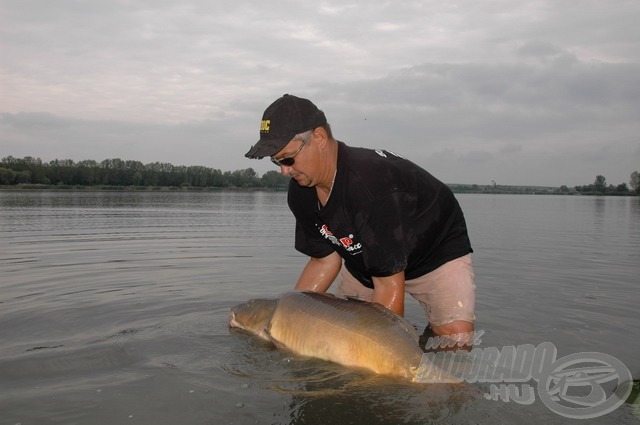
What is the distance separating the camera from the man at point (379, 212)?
143 inches

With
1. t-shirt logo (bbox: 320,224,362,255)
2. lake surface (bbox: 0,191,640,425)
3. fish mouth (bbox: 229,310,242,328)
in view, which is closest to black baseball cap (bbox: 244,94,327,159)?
t-shirt logo (bbox: 320,224,362,255)

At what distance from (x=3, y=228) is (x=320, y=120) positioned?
55.7ft

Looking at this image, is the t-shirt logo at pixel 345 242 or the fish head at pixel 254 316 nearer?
the t-shirt logo at pixel 345 242

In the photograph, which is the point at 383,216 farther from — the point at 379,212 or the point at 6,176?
the point at 6,176

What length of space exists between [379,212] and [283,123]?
37.1 inches

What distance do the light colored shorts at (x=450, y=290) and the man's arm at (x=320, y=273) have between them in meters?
0.76

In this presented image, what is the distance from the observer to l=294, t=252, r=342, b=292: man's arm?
507cm

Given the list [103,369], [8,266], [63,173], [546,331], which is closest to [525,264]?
[546,331]

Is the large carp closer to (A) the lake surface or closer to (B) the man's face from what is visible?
(A) the lake surface

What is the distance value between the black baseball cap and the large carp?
4.49 feet

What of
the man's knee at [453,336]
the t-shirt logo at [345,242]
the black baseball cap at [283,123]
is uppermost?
the black baseball cap at [283,123]

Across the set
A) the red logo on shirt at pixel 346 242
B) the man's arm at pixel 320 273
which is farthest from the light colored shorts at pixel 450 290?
the red logo on shirt at pixel 346 242

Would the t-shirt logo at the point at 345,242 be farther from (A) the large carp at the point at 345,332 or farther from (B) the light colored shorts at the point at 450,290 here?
(B) the light colored shorts at the point at 450,290

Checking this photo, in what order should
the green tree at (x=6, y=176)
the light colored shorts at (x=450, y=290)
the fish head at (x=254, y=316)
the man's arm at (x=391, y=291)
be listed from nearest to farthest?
1. the man's arm at (x=391, y=291)
2. the light colored shorts at (x=450, y=290)
3. the fish head at (x=254, y=316)
4. the green tree at (x=6, y=176)
